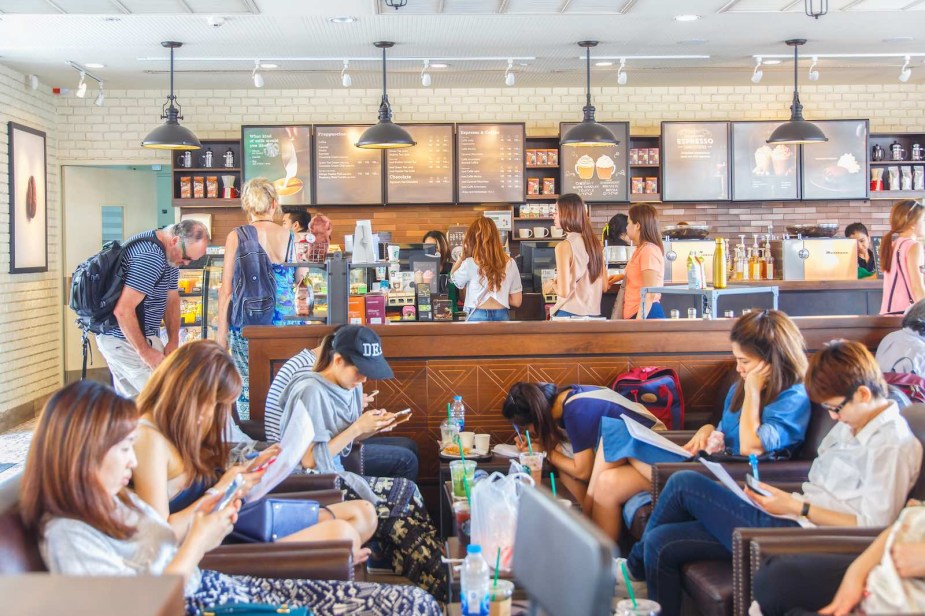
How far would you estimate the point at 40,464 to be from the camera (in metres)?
1.98

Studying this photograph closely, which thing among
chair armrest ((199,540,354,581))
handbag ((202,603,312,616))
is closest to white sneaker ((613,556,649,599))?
chair armrest ((199,540,354,581))

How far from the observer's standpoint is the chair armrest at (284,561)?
2.65m

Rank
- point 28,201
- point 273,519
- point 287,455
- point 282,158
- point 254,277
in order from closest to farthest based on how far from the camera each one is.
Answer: point 287,455
point 273,519
point 254,277
point 28,201
point 282,158

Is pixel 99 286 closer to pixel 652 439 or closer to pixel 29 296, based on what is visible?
pixel 652 439

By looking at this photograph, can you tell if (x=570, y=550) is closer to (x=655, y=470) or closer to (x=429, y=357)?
(x=655, y=470)

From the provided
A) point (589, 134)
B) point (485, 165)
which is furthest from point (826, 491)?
point (485, 165)

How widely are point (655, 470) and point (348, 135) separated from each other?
6601 millimetres

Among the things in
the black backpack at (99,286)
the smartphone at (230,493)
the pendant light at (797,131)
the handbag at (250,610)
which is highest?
the pendant light at (797,131)

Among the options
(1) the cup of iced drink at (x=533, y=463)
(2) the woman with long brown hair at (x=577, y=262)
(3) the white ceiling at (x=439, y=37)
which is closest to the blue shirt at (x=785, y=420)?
(1) the cup of iced drink at (x=533, y=463)

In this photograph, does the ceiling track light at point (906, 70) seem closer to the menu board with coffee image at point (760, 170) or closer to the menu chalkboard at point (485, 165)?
the menu board with coffee image at point (760, 170)

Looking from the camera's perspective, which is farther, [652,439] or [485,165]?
[485,165]

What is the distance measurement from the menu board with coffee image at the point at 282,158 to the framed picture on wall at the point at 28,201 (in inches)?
74.7

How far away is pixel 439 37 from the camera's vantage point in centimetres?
739

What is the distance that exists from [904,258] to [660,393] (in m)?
1.86
